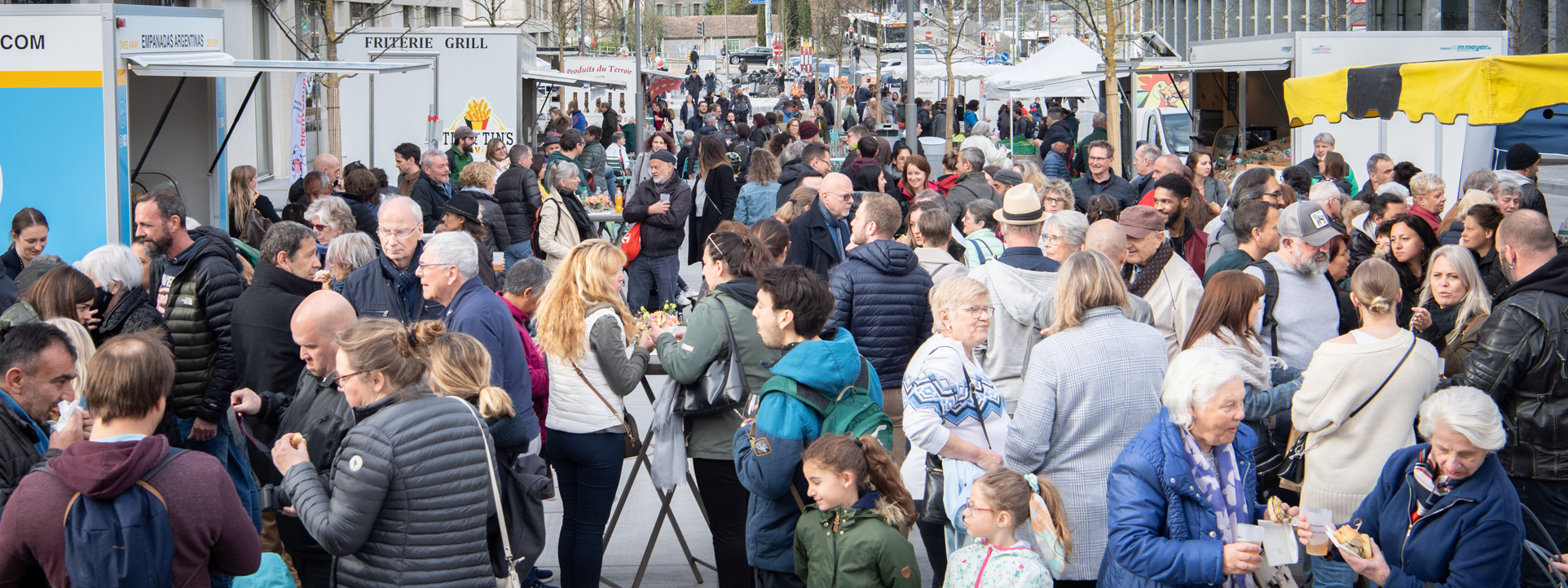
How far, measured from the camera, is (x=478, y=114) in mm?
16234

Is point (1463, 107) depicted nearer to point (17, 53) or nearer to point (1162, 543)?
point (1162, 543)

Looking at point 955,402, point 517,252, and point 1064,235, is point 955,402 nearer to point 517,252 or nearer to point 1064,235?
point 1064,235

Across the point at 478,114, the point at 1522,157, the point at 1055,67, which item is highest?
the point at 1055,67

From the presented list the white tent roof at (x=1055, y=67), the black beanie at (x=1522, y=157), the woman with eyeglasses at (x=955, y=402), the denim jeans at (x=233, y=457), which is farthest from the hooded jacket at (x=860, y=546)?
the white tent roof at (x=1055, y=67)

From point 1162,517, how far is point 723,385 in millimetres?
1769

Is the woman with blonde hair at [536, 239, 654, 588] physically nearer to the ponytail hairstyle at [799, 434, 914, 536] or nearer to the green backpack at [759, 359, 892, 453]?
the green backpack at [759, 359, 892, 453]

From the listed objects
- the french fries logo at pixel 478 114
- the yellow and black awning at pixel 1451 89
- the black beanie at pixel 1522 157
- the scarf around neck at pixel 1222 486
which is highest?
the french fries logo at pixel 478 114

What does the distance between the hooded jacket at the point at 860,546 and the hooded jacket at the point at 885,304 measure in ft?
5.51

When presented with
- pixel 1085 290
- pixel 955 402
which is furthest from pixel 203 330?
pixel 1085 290

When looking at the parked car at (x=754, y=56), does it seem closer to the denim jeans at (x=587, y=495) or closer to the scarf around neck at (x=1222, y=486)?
the denim jeans at (x=587, y=495)

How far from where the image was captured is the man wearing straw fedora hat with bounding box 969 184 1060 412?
16.1 feet

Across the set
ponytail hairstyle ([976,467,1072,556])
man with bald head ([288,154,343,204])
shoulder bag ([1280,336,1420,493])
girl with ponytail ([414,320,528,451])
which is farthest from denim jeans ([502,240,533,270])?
ponytail hairstyle ([976,467,1072,556])

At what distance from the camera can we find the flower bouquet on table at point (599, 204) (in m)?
12.9

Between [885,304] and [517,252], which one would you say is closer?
[885,304]
